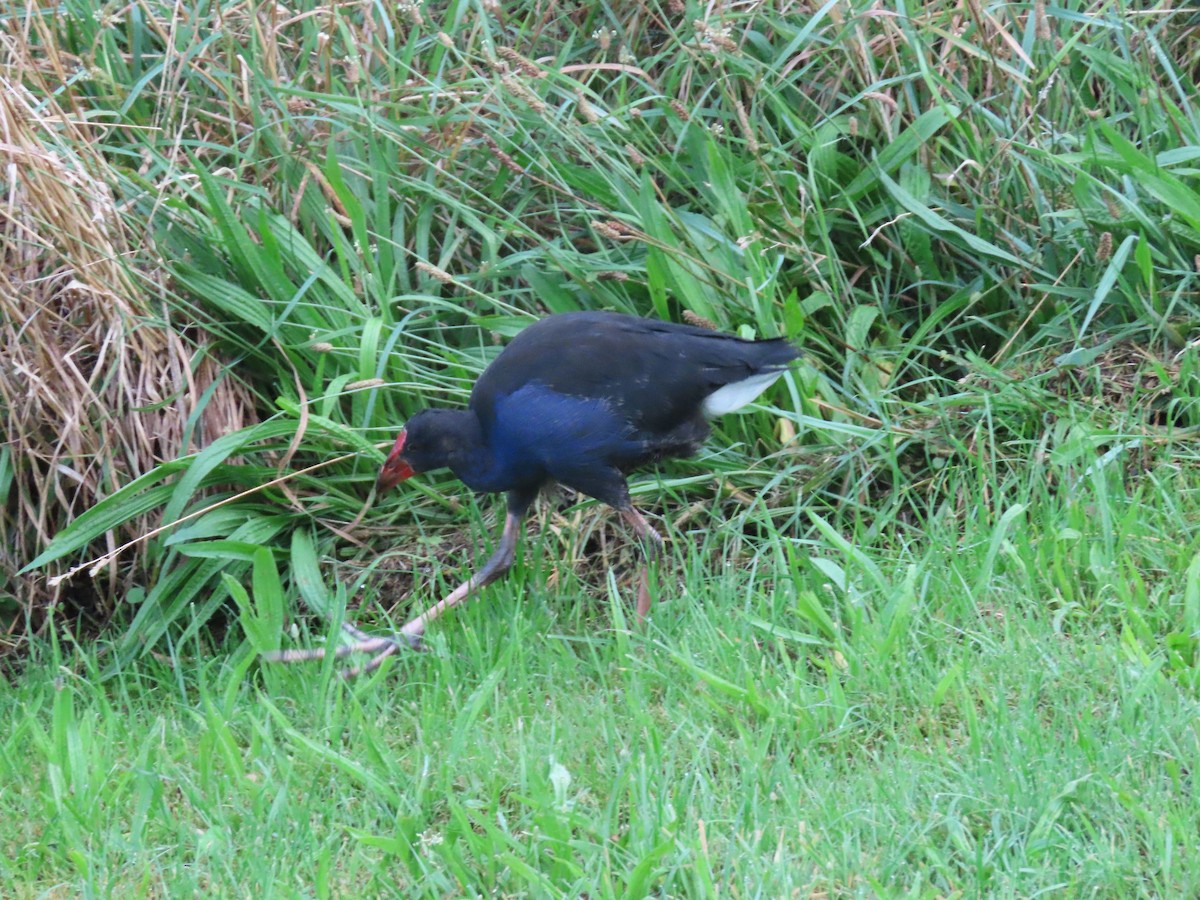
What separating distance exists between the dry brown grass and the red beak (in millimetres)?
508

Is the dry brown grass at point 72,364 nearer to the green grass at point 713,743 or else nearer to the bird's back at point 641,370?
the green grass at point 713,743

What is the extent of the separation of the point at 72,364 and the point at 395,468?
0.88m

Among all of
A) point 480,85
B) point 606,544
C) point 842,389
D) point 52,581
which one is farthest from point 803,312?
point 52,581

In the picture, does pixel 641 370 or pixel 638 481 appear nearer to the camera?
pixel 641 370

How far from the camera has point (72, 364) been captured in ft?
11.7

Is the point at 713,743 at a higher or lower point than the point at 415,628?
higher

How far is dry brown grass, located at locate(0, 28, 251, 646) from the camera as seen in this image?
3.53 m

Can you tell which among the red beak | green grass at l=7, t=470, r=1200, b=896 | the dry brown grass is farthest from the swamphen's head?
the dry brown grass

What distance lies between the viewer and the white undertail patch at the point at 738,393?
11.1 ft

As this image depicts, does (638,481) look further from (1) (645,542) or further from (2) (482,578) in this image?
(2) (482,578)

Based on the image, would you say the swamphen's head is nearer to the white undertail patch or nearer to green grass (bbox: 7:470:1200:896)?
green grass (bbox: 7:470:1200:896)

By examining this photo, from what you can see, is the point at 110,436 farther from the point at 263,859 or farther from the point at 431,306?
the point at 263,859

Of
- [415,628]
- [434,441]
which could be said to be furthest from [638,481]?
[415,628]

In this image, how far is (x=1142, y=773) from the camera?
2318 mm
